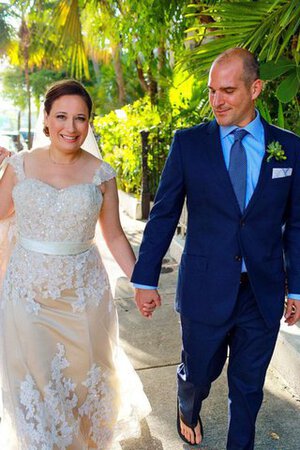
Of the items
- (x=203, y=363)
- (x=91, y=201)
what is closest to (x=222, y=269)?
(x=203, y=363)

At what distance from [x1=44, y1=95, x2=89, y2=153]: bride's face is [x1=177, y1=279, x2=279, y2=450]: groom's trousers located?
104cm

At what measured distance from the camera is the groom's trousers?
9.24 feet

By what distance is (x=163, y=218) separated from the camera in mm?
2809

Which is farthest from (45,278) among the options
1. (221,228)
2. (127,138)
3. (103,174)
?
(127,138)

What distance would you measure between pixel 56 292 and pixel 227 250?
864mm

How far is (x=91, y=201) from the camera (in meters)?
2.94

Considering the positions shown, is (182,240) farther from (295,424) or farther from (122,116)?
(122,116)

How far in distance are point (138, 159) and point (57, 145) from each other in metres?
6.92

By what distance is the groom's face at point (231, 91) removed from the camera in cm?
257

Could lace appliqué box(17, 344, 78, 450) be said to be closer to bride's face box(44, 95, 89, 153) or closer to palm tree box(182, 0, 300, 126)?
bride's face box(44, 95, 89, 153)

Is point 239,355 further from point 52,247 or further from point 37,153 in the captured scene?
point 37,153

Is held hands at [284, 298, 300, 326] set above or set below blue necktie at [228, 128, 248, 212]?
below

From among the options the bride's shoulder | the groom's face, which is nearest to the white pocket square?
the groom's face

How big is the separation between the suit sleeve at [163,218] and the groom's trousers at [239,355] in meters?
0.32
